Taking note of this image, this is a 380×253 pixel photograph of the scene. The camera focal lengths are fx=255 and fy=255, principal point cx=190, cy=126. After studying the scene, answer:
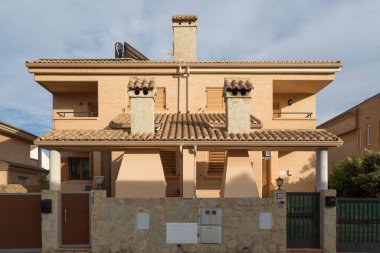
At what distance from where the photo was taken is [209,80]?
16.8 metres

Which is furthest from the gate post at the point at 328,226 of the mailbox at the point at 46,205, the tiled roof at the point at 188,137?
the mailbox at the point at 46,205

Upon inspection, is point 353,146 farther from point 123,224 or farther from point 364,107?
point 123,224

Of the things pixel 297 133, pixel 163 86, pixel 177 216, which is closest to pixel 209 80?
pixel 163 86

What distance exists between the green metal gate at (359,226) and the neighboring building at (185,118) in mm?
2179

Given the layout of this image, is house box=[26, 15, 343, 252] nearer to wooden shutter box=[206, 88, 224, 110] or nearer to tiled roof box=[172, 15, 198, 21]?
wooden shutter box=[206, 88, 224, 110]

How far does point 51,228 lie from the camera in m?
9.35

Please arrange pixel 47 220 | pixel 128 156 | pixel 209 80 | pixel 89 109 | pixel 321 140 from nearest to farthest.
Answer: pixel 47 220, pixel 321 140, pixel 128 156, pixel 209 80, pixel 89 109

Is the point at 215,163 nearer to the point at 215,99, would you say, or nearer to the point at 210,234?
the point at 215,99

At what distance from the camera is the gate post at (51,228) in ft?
30.6

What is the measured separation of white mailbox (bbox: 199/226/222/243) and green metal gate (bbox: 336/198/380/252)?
4600 mm

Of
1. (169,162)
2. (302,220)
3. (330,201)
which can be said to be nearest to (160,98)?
(169,162)

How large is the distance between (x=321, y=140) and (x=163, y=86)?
10130 millimetres

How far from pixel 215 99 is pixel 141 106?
6656 millimetres

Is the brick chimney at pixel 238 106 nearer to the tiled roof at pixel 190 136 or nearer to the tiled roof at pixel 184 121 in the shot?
the tiled roof at pixel 190 136
